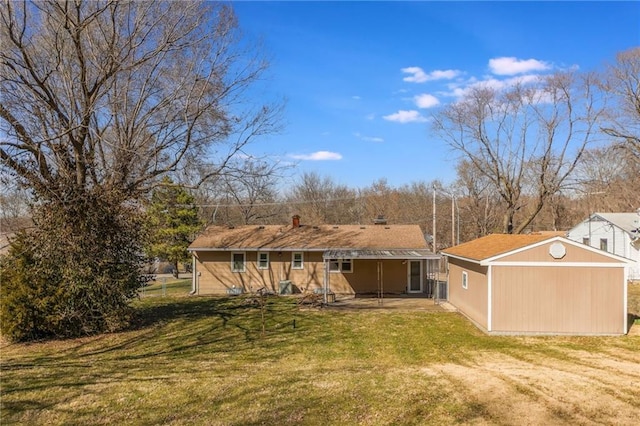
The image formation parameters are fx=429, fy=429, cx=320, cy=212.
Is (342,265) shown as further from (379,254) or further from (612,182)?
(612,182)

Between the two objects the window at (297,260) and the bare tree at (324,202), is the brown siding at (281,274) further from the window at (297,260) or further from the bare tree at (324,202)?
the bare tree at (324,202)

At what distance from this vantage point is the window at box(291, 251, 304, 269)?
2241 cm

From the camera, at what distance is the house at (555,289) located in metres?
13.3

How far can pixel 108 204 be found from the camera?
1298 cm

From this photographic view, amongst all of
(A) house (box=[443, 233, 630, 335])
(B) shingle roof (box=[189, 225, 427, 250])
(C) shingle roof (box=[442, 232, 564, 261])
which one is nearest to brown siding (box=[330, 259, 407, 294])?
(B) shingle roof (box=[189, 225, 427, 250])

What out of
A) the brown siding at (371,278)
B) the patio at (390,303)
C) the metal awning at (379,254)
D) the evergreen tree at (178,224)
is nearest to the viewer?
the patio at (390,303)

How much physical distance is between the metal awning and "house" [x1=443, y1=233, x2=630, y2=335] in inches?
199

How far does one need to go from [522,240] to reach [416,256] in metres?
4.85

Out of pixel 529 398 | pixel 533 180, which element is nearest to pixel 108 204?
pixel 529 398

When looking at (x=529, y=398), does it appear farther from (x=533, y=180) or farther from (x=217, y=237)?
(x=533, y=180)

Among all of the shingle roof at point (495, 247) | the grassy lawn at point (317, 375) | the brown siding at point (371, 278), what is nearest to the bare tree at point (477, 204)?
the brown siding at point (371, 278)

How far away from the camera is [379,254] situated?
1991cm

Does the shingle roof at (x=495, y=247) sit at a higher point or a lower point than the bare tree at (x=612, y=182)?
lower

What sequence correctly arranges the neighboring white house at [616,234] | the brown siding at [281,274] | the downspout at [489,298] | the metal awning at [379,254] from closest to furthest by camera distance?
the downspout at [489,298] → the metal awning at [379,254] → the brown siding at [281,274] → the neighboring white house at [616,234]
